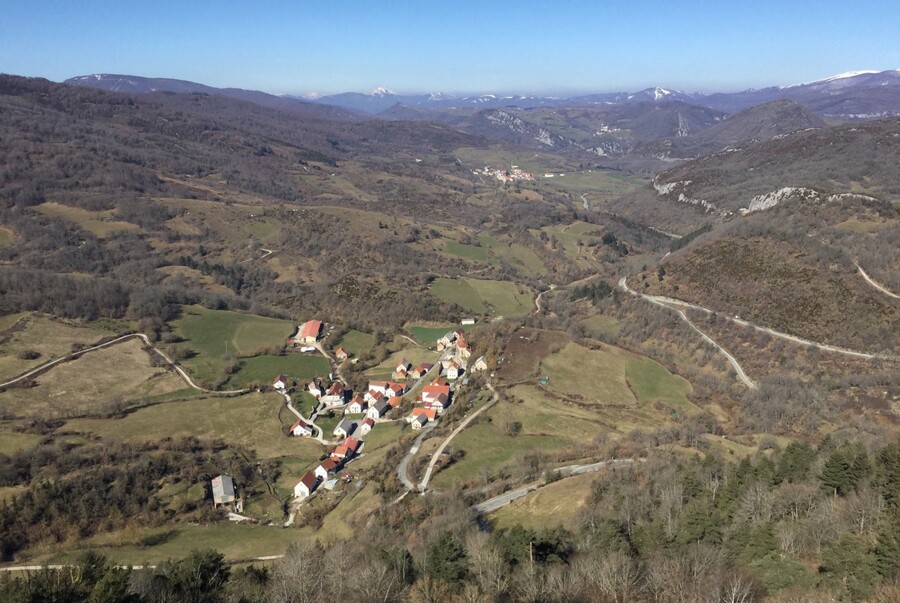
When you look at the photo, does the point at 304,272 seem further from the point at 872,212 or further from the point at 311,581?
the point at 872,212

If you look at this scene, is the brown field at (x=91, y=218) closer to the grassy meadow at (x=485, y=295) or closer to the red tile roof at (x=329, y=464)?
the grassy meadow at (x=485, y=295)

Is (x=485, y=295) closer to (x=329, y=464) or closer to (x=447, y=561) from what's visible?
(x=329, y=464)

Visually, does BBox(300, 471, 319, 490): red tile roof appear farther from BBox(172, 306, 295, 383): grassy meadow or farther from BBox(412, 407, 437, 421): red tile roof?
BBox(172, 306, 295, 383): grassy meadow

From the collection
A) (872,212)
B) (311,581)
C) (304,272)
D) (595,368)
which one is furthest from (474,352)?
(872,212)

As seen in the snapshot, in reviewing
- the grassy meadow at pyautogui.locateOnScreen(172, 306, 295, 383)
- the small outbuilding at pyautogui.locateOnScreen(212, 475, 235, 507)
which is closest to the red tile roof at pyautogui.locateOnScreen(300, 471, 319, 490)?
the small outbuilding at pyautogui.locateOnScreen(212, 475, 235, 507)

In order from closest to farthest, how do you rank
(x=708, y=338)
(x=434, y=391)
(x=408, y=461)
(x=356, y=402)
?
(x=408, y=461)
(x=434, y=391)
(x=356, y=402)
(x=708, y=338)

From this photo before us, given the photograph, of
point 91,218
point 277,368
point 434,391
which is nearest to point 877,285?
point 434,391

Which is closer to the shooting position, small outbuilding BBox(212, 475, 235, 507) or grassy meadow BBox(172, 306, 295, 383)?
small outbuilding BBox(212, 475, 235, 507)
